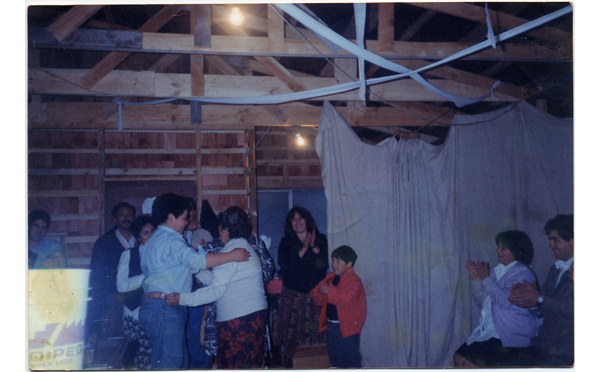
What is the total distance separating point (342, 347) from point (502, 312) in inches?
46.9

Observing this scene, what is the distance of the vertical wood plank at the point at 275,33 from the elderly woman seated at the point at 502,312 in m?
2.19

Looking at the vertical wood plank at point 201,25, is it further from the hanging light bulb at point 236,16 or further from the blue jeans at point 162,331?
the blue jeans at point 162,331

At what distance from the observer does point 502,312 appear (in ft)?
9.25

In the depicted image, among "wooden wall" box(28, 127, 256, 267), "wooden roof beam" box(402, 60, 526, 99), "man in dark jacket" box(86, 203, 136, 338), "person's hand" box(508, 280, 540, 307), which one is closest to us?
"person's hand" box(508, 280, 540, 307)

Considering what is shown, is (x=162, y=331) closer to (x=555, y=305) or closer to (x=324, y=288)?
(x=324, y=288)

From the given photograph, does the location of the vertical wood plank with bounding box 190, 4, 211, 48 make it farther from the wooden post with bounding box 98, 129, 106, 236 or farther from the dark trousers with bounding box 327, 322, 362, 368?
the dark trousers with bounding box 327, 322, 362, 368

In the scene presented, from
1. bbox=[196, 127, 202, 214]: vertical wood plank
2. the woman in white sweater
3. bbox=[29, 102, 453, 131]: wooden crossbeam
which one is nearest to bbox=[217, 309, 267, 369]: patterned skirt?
the woman in white sweater

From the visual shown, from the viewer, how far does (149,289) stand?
2789 millimetres

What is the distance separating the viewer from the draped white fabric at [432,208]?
3.68m

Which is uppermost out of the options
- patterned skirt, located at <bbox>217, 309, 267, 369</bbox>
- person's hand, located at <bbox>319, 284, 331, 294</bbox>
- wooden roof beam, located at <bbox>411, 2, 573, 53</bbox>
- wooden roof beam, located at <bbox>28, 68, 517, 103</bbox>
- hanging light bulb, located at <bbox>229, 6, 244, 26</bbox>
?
wooden roof beam, located at <bbox>411, 2, 573, 53</bbox>

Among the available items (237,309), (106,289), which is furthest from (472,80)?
(106,289)

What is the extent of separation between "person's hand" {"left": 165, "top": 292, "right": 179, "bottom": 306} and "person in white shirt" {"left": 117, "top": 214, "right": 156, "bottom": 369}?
28 cm

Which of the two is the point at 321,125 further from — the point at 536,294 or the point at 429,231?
the point at 536,294

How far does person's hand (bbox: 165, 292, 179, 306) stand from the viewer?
9.00 ft
